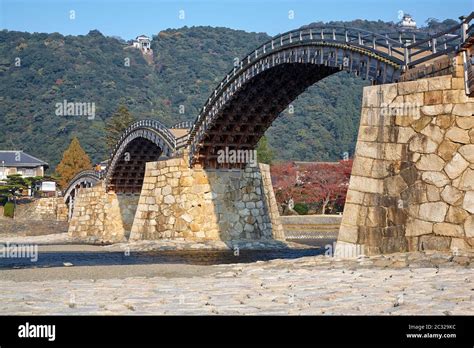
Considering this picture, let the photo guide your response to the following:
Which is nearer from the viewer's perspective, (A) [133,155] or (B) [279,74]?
(B) [279,74]

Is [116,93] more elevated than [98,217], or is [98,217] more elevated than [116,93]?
[116,93]

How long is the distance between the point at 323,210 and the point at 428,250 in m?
50.7

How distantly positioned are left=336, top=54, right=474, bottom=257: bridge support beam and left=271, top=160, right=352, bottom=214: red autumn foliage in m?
49.2

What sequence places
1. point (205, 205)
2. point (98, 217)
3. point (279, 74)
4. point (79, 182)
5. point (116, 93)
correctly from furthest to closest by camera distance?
point (116, 93) → point (79, 182) → point (98, 217) → point (205, 205) → point (279, 74)

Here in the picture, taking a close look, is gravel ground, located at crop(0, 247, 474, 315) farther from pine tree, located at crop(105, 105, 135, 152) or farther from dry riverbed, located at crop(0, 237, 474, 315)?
pine tree, located at crop(105, 105, 135, 152)

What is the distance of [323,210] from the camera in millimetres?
66875

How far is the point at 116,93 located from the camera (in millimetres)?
150375

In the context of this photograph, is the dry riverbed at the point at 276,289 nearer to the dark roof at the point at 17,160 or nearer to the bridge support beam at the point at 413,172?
the bridge support beam at the point at 413,172

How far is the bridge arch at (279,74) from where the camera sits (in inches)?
932

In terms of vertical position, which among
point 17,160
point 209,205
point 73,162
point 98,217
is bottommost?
point 98,217

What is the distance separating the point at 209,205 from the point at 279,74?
960cm

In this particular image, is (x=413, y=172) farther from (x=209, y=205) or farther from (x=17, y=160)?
(x=17, y=160)

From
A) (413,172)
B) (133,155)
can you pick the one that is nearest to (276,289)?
(413,172)
